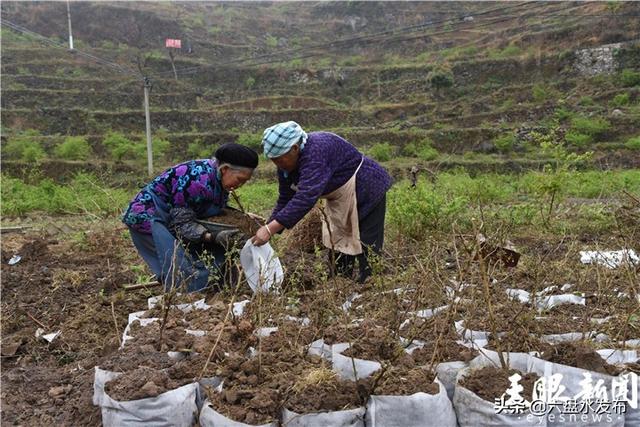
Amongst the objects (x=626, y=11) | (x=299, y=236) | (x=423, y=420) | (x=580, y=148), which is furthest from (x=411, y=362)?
(x=626, y=11)

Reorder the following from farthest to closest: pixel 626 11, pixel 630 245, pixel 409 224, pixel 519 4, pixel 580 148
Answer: pixel 519 4 < pixel 626 11 < pixel 580 148 < pixel 409 224 < pixel 630 245

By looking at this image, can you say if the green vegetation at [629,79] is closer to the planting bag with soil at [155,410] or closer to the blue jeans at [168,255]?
the blue jeans at [168,255]

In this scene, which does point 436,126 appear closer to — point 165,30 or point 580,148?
point 580,148

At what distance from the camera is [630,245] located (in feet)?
8.02

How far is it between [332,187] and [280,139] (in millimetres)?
496

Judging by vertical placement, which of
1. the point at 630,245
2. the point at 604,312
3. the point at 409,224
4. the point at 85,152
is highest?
the point at 630,245

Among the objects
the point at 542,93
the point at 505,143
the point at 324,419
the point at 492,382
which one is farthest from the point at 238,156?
the point at 542,93

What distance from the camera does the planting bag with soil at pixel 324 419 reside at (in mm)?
1707

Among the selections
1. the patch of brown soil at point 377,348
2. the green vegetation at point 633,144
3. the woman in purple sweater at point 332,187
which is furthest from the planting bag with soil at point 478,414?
the green vegetation at point 633,144

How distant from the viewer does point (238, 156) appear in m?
2.94

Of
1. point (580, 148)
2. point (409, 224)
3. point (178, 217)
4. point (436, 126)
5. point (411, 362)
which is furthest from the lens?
point (436, 126)

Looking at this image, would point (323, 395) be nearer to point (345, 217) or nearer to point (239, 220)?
point (345, 217)

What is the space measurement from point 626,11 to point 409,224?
26.5 meters

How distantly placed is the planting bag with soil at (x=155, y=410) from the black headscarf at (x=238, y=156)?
140 cm
